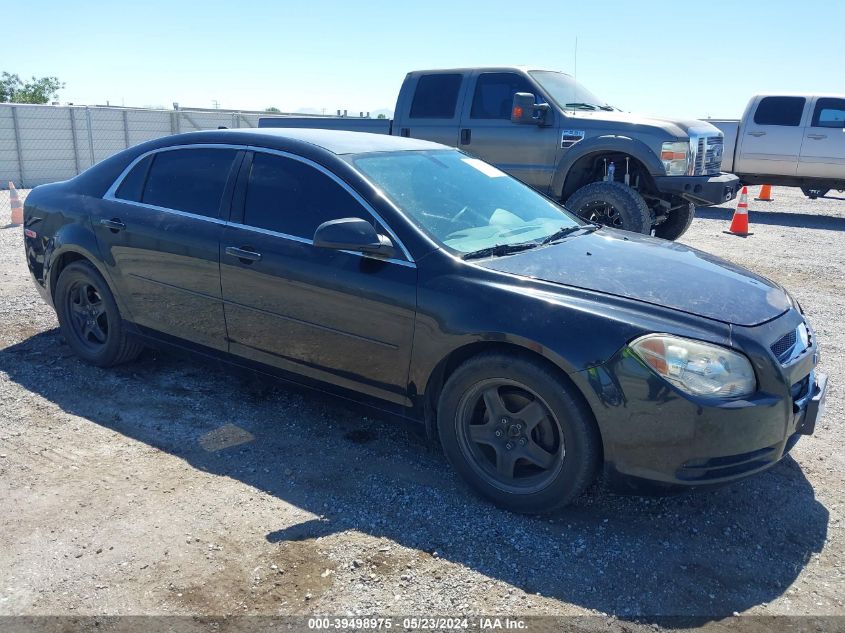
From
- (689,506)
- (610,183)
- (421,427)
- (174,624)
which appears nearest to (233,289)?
(421,427)

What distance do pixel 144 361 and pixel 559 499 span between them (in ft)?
11.0

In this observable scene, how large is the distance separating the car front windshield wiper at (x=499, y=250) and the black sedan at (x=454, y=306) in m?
0.01

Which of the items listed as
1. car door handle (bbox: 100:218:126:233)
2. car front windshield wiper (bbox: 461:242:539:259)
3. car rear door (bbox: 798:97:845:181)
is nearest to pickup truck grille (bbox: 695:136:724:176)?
car front windshield wiper (bbox: 461:242:539:259)

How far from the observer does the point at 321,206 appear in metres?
3.96

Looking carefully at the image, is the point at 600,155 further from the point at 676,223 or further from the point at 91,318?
the point at 91,318

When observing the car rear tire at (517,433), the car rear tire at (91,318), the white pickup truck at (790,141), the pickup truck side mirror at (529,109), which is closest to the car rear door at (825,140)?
the white pickup truck at (790,141)

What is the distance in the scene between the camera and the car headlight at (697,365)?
302 cm

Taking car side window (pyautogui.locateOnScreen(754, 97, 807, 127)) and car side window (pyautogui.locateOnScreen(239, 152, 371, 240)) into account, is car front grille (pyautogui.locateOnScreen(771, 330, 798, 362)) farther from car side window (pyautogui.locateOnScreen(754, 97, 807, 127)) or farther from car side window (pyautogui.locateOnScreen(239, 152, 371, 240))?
car side window (pyautogui.locateOnScreen(754, 97, 807, 127))

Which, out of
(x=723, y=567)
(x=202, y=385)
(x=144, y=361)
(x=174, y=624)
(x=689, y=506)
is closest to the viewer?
(x=174, y=624)

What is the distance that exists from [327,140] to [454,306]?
1483 mm

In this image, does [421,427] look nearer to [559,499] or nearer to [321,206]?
[559,499]

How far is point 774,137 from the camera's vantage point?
48.9ft

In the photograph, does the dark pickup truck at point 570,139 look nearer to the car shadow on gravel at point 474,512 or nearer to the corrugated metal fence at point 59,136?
the car shadow on gravel at point 474,512

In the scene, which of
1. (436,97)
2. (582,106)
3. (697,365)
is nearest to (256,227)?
(697,365)
